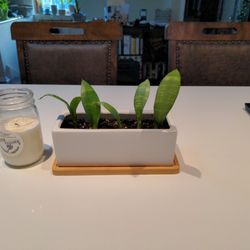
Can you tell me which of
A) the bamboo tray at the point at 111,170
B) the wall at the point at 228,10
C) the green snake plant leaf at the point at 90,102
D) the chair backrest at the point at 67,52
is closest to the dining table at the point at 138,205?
the bamboo tray at the point at 111,170

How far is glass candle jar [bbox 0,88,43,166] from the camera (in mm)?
443

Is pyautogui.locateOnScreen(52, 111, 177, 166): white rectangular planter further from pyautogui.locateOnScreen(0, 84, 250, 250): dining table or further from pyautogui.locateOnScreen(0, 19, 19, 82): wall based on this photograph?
pyautogui.locateOnScreen(0, 19, 19, 82): wall

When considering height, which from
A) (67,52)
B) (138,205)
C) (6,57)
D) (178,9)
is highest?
(178,9)

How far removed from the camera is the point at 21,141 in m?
0.45

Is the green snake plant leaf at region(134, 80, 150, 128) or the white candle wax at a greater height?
the green snake plant leaf at region(134, 80, 150, 128)

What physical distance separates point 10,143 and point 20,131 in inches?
1.1

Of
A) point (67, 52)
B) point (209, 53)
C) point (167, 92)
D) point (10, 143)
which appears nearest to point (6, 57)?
point (67, 52)

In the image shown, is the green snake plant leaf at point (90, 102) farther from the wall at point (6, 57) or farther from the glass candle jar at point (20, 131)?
the wall at point (6, 57)

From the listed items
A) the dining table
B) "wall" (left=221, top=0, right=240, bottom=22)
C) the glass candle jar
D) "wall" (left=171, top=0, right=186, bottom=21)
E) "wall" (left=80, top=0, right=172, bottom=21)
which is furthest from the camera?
"wall" (left=80, top=0, right=172, bottom=21)

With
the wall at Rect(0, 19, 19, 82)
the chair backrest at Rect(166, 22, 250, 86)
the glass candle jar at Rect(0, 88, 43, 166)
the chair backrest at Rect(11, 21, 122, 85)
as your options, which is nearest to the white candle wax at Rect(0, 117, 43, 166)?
the glass candle jar at Rect(0, 88, 43, 166)

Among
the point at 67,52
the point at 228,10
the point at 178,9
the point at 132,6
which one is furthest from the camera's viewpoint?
the point at 132,6

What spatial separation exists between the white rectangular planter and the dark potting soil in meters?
0.02

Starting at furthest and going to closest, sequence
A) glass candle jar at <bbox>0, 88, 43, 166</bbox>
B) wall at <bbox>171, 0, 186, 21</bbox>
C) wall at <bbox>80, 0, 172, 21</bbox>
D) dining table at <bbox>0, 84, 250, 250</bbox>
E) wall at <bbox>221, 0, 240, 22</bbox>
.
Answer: wall at <bbox>80, 0, 172, 21</bbox>
wall at <bbox>171, 0, 186, 21</bbox>
wall at <bbox>221, 0, 240, 22</bbox>
glass candle jar at <bbox>0, 88, 43, 166</bbox>
dining table at <bbox>0, 84, 250, 250</bbox>

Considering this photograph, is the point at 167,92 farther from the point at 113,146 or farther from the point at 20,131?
the point at 20,131
